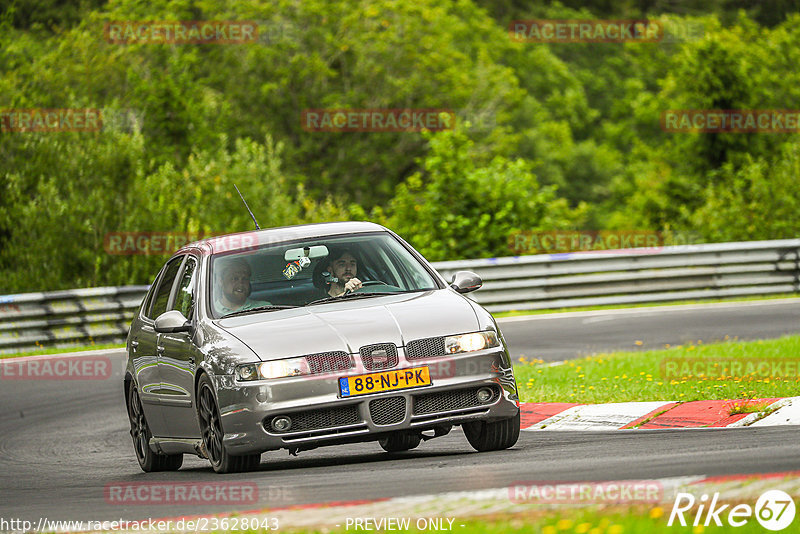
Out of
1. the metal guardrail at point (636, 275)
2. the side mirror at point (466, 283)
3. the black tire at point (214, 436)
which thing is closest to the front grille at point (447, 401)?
the side mirror at point (466, 283)

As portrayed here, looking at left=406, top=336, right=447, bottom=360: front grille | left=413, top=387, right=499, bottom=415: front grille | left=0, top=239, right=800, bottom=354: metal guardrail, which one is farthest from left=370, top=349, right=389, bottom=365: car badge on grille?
left=0, top=239, right=800, bottom=354: metal guardrail

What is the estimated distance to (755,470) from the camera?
6.86m

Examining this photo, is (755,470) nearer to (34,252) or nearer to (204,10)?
(34,252)

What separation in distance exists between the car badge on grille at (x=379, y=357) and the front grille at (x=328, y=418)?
0.30 m

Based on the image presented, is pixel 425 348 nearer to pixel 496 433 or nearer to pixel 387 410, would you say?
pixel 387 410

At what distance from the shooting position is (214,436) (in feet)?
29.2

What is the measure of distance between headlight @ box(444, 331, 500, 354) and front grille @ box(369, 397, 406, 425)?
0.46 m

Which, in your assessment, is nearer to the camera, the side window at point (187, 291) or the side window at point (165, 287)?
the side window at point (187, 291)

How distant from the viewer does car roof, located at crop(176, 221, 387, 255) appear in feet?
32.2

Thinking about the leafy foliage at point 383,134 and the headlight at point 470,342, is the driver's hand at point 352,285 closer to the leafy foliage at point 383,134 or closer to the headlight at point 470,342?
the headlight at point 470,342

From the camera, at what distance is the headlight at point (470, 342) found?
8.66 meters

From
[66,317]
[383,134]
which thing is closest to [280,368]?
[66,317]

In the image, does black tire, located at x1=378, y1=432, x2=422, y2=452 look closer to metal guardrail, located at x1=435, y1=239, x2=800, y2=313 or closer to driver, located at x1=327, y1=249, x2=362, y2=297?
driver, located at x1=327, y1=249, x2=362, y2=297

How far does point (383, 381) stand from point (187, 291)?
2032mm
